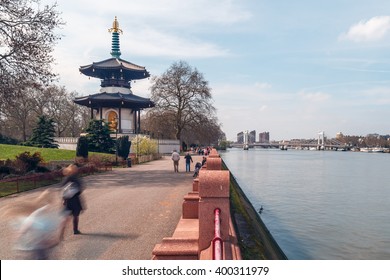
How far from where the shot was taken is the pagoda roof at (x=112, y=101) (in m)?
46.9

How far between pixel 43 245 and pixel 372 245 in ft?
46.9

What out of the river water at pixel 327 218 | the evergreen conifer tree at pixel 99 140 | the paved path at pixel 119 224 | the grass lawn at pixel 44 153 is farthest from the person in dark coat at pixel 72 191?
the evergreen conifer tree at pixel 99 140

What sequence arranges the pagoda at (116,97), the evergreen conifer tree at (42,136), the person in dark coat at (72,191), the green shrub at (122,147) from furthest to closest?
the pagoda at (116,97) → the evergreen conifer tree at (42,136) → the green shrub at (122,147) → the person in dark coat at (72,191)

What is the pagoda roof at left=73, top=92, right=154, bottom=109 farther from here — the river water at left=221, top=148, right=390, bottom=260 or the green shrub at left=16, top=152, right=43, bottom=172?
the green shrub at left=16, top=152, right=43, bottom=172

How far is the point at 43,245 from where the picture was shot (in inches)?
188

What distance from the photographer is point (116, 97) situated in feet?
154

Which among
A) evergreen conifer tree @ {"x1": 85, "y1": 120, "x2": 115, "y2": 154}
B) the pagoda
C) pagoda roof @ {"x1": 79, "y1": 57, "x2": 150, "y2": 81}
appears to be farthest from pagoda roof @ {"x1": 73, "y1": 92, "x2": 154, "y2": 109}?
evergreen conifer tree @ {"x1": 85, "y1": 120, "x2": 115, "y2": 154}

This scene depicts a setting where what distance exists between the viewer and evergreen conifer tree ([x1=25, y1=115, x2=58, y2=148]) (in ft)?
136

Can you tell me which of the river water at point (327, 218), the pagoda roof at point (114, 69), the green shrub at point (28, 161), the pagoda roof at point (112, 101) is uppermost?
the pagoda roof at point (114, 69)

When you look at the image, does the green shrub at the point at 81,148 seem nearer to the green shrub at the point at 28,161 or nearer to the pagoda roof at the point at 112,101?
the green shrub at the point at 28,161

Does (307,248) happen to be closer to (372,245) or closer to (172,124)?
(372,245)

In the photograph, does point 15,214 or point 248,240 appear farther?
point 248,240

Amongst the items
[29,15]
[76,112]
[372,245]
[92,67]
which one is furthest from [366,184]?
[76,112]

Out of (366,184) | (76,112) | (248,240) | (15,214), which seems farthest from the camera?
(76,112)
